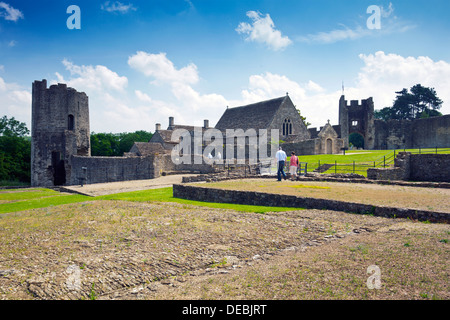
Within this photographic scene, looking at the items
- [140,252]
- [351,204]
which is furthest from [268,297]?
[351,204]

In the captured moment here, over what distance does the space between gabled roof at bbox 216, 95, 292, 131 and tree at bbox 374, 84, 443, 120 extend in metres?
37.0

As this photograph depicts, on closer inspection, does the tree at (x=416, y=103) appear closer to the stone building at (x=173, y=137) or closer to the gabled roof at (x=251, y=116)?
the stone building at (x=173, y=137)

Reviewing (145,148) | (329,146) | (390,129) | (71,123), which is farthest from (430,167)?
(71,123)

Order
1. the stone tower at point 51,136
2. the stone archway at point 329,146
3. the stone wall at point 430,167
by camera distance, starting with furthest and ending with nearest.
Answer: the stone archway at point 329,146, the stone tower at point 51,136, the stone wall at point 430,167

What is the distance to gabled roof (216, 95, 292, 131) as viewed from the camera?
135 ft

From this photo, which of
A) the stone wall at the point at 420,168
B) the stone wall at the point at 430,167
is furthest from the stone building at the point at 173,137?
the stone wall at the point at 430,167

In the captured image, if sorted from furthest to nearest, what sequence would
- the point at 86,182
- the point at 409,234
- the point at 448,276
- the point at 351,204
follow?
the point at 86,182
the point at 351,204
the point at 409,234
the point at 448,276

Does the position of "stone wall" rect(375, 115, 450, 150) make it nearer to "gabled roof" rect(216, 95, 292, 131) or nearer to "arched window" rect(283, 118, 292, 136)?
"arched window" rect(283, 118, 292, 136)

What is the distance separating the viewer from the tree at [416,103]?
62.7m

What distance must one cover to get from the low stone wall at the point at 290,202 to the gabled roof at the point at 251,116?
89.3ft

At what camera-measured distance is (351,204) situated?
356 inches

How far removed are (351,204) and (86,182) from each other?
1034 inches

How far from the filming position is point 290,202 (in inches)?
416
